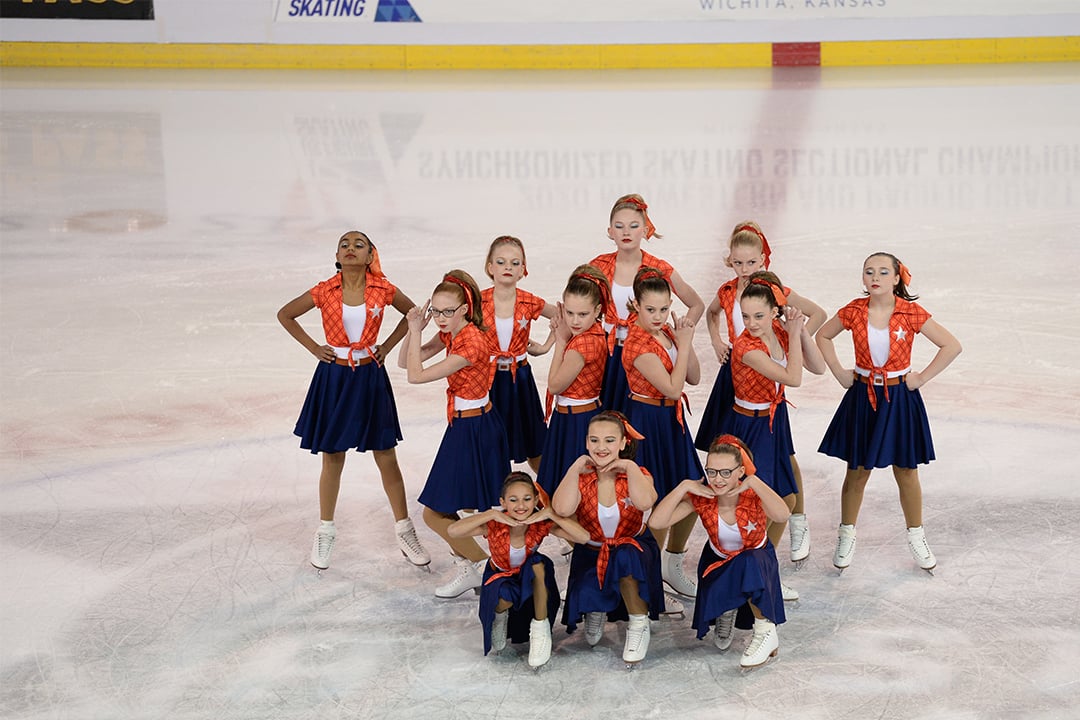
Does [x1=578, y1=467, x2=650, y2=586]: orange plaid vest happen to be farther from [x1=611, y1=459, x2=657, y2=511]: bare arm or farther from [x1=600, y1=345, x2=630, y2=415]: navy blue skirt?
[x1=600, y1=345, x2=630, y2=415]: navy blue skirt

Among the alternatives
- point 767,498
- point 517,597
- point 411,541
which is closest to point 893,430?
point 767,498

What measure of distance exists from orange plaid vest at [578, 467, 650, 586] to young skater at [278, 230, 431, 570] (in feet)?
3.15

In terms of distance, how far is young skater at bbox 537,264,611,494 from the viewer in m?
4.32

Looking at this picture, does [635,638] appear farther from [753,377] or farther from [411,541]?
[411,541]

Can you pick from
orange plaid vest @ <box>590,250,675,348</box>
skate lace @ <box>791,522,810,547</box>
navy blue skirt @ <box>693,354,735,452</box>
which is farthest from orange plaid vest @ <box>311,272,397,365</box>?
skate lace @ <box>791,522,810,547</box>

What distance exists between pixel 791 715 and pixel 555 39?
52.5ft

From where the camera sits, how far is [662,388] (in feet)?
14.1

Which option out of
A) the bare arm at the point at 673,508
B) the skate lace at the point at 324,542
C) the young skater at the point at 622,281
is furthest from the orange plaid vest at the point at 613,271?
the skate lace at the point at 324,542

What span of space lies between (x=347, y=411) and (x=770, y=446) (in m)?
1.58

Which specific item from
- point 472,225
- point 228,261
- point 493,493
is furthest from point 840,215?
point 493,493

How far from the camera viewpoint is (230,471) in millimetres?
5699

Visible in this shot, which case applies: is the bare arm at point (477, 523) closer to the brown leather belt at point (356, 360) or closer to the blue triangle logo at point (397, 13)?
the brown leather belt at point (356, 360)

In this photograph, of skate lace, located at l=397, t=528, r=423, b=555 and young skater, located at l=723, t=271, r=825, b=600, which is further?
skate lace, located at l=397, t=528, r=423, b=555

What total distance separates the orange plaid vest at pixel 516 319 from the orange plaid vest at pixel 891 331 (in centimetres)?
114
